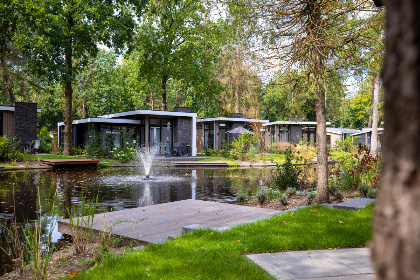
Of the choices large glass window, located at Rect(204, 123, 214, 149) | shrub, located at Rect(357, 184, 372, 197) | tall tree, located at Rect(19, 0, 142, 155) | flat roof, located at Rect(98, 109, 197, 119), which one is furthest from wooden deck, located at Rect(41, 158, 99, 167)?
large glass window, located at Rect(204, 123, 214, 149)

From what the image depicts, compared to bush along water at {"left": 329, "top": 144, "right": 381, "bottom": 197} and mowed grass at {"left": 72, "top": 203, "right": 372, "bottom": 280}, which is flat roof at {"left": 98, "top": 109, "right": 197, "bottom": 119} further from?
mowed grass at {"left": 72, "top": 203, "right": 372, "bottom": 280}

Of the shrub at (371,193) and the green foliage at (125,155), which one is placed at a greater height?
the green foliage at (125,155)

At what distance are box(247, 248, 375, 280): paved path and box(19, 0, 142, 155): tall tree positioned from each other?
835 inches

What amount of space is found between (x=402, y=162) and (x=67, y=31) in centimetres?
2397

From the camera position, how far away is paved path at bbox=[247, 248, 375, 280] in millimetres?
3497

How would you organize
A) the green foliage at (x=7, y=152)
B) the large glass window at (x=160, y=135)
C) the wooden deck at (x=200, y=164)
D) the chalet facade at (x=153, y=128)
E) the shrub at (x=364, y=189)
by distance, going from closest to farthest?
Result: the shrub at (x=364, y=189), the green foliage at (x=7, y=152), the wooden deck at (x=200, y=164), the chalet facade at (x=153, y=128), the large glass window at (x=160, y=135)

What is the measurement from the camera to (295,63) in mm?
7770

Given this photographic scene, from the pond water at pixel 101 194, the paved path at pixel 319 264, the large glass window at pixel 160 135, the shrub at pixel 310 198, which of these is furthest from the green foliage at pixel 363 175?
the large glass window at pixel 160 135

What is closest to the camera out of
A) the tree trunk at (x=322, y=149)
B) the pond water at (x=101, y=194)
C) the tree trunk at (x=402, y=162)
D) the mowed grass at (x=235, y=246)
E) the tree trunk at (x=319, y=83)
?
the tree trunk at (x=402, y=162)

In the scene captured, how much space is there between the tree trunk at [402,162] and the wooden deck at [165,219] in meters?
4.36

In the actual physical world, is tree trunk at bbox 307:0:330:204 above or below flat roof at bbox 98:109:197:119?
below

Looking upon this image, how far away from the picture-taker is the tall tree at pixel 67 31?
21.6 metres

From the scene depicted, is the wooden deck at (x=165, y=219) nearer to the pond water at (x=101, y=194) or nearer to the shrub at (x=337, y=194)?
the pond water at (x=101, y=194)

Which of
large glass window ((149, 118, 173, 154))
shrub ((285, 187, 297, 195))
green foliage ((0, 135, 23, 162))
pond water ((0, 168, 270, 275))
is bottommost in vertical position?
pond water ((0, 168, 270, 275))
